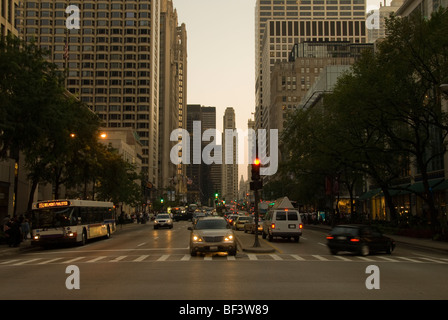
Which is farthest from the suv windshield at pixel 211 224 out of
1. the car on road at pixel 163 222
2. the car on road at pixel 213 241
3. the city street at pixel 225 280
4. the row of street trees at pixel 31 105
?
the car on road at pixel 163 222

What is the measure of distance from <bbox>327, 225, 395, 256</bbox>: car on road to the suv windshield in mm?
5067

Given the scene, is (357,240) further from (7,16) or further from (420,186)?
(7,16)

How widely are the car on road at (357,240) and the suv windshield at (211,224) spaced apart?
16.6 ft

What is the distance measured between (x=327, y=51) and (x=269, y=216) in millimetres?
Result: 140252

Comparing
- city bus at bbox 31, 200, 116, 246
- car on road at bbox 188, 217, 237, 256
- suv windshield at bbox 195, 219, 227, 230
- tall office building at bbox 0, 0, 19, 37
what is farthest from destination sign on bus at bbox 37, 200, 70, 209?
tall office building at bbox 0, 0, 19, 37

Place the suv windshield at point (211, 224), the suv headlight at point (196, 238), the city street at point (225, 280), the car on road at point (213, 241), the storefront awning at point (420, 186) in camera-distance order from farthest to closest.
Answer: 1. the storefront awning at point (420, 186)
2. the suv windshield at point (211, 224)
3. the suv headlight at point (196, 238)
4. the car on road at point (213, 241)
5. the city street at point (225, 280)

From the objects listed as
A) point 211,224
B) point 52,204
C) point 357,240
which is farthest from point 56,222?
point 357,240

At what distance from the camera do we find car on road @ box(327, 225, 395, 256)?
22.2 m

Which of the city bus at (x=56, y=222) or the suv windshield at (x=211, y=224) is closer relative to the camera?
the suv windshield at (x=211, y=224)

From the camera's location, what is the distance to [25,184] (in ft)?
167

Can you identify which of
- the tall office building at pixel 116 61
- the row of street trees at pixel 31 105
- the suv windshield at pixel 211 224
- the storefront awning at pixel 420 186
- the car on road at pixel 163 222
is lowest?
the car on road at pixel 163 222

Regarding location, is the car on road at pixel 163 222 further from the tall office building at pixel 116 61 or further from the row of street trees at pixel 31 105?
the tall office building at pixel 116 61

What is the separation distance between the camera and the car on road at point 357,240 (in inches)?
873

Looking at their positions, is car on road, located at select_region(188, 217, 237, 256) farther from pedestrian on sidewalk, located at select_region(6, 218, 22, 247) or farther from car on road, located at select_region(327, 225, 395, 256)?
pedestrian on sidewalk, located at select_region(6, 218, 22, 247)
